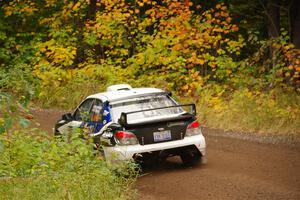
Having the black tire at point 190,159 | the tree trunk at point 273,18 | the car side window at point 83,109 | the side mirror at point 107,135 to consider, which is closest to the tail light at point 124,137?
the side mirror at point 107,135

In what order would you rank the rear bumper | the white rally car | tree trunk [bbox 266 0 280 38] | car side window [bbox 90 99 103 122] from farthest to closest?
1. tree trunk [bbox 266 0 280 38]
2. car side window [bbox 90 99 103 122]
3. the white rally car
4. the rear bumper

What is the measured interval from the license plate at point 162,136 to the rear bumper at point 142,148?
8cm

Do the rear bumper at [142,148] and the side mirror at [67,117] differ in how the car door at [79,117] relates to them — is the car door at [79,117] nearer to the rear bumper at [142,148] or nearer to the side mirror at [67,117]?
the side mirror at [67,117]

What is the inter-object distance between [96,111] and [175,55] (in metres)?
10.2

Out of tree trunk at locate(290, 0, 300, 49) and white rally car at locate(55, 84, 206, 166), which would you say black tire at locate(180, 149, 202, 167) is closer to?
white rally car at locate(55, 84, 206, 166)

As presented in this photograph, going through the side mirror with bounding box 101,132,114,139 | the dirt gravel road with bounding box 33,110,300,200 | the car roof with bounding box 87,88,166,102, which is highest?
the car roof with bounding box 87,88,166,102

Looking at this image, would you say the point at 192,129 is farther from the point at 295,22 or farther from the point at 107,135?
the point at 295,22

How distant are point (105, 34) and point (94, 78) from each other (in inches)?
89.6

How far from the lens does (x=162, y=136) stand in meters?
11.0

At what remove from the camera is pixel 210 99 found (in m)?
19.1

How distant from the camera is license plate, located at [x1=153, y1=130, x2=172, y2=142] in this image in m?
11.0

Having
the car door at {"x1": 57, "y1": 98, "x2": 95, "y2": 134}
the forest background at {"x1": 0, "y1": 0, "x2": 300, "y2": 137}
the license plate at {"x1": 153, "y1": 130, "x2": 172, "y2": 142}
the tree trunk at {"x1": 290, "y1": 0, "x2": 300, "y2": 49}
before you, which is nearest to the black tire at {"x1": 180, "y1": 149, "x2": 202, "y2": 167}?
the license plate at {"x1": 153, "y1": 130, "x2": 172, "y2": 142}

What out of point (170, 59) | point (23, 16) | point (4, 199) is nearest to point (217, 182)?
point (4, 199)

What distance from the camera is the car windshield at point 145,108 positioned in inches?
444
